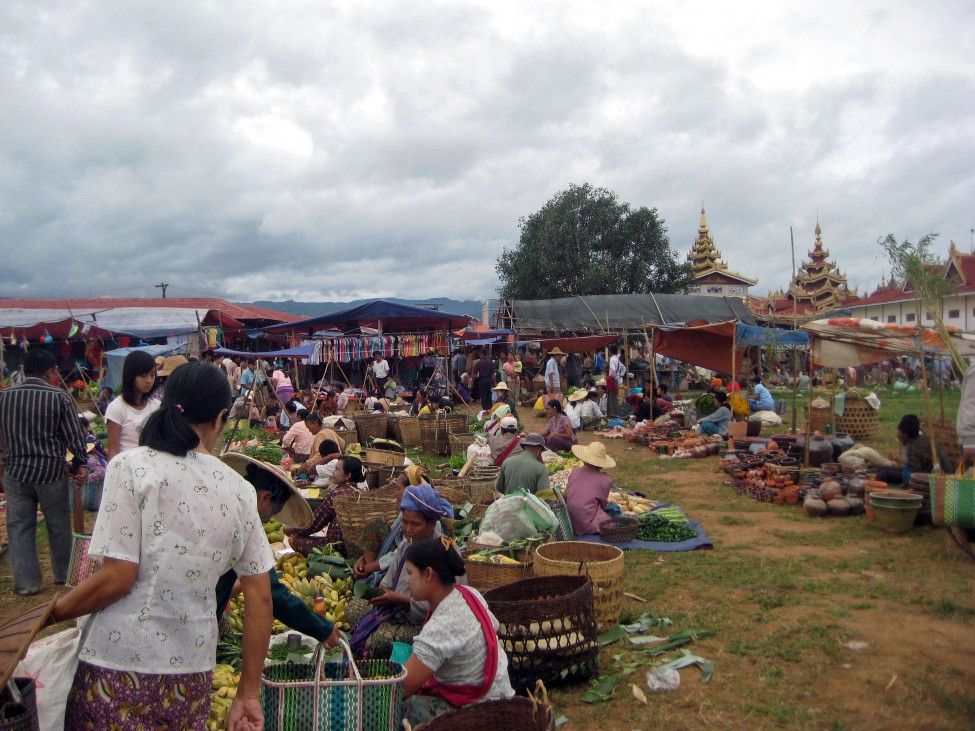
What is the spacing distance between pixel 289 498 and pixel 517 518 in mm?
2599

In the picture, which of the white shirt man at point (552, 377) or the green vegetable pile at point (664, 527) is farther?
the white shirt man at point (552, 377)

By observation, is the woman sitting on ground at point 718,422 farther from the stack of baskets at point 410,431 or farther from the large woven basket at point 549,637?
the large woven basket at point 549,637

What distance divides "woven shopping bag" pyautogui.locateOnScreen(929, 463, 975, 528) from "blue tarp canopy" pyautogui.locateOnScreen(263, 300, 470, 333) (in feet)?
40.7

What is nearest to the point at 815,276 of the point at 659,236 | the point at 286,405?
the point at 659,236

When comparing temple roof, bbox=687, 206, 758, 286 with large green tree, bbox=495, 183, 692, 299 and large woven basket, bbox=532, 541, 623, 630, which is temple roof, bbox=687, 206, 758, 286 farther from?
large woven basket, bbox=532, 541, 623, 630

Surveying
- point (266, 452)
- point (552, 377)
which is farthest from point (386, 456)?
point (552, 377)

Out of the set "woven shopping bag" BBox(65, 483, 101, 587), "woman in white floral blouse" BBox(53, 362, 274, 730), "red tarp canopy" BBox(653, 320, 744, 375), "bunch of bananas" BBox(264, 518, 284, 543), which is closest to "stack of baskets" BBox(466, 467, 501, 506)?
"bunch of bananas" BBox(264, 518, 284, 543)

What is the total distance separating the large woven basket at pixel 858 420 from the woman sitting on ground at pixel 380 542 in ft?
33.9

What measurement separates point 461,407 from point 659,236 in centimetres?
2243

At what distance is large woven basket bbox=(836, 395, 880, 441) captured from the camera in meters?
13.4

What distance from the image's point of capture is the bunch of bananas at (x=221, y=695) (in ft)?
11.2

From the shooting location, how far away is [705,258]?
54844 mm

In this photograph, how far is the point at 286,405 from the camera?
51.6 feet

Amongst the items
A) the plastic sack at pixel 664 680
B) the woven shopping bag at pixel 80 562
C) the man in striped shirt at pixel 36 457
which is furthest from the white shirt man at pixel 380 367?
the plastic sack at pixel 664 680
